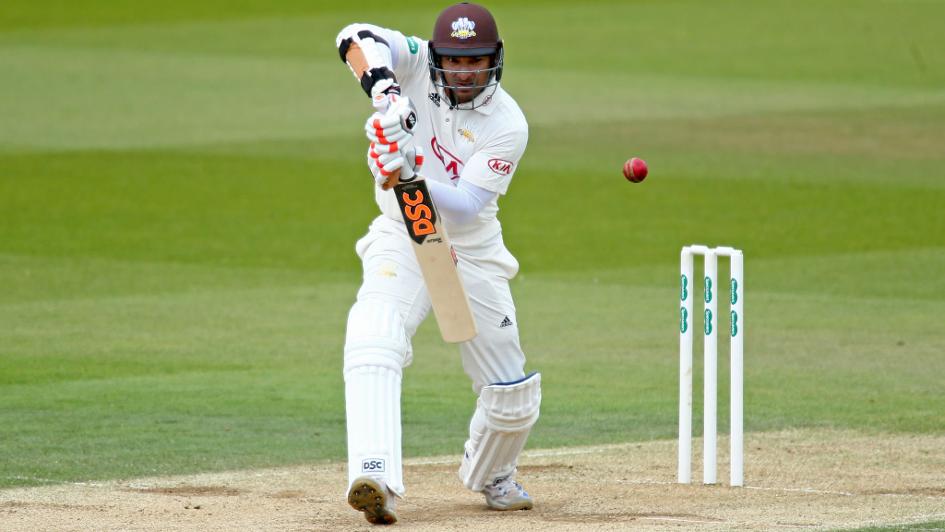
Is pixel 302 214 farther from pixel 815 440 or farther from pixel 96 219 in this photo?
pixel 815 440

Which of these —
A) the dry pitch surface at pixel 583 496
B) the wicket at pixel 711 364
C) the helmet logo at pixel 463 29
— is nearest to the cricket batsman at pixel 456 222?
the helmet logo at pixel 463 29

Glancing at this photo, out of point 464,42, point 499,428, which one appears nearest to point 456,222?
point 464,42

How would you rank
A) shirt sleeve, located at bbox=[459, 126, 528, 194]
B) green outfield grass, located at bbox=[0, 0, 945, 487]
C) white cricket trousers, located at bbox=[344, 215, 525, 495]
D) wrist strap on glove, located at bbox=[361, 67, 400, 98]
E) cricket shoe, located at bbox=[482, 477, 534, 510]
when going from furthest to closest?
1. green outfield grass, located at bbox=[0, 0, 945, 487]
2. cricket shoe, located at bbox=[482, 477, 534, 510]
3. shirt sleeve, located at bbox=[459, 126, 528, 194]
4. wrist strap on glove, located at bbox=[361, 67, 400, 98]
5. white cricket trousers, located at bbox=[344, 215, 525, 495]

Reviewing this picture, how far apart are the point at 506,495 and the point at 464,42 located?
1774mm

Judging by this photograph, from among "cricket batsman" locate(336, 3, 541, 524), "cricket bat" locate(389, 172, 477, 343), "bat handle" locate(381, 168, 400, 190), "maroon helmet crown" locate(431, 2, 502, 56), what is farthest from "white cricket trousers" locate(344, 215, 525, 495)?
"maroon helmet crown" locate(431, 2, 502, 56)

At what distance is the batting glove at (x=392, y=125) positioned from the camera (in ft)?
21.3

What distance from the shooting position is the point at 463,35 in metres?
7.02

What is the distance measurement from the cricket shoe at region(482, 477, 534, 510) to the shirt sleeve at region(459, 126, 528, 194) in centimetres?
116

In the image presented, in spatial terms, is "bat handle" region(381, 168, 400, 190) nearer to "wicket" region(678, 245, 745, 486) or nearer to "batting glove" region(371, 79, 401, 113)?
"batting glove" region(371, 79, 401, 113)

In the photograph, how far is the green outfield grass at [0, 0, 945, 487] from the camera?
9.86 meters

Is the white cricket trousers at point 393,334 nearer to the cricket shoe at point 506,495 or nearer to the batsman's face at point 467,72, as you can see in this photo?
the cricket shoe at point 506,495

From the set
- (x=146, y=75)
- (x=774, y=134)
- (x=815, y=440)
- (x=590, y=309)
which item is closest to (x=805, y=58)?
(x=774, y=134)

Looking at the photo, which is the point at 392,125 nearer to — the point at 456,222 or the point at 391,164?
the point at 391,164

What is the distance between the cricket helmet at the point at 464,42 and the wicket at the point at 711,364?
115cm
